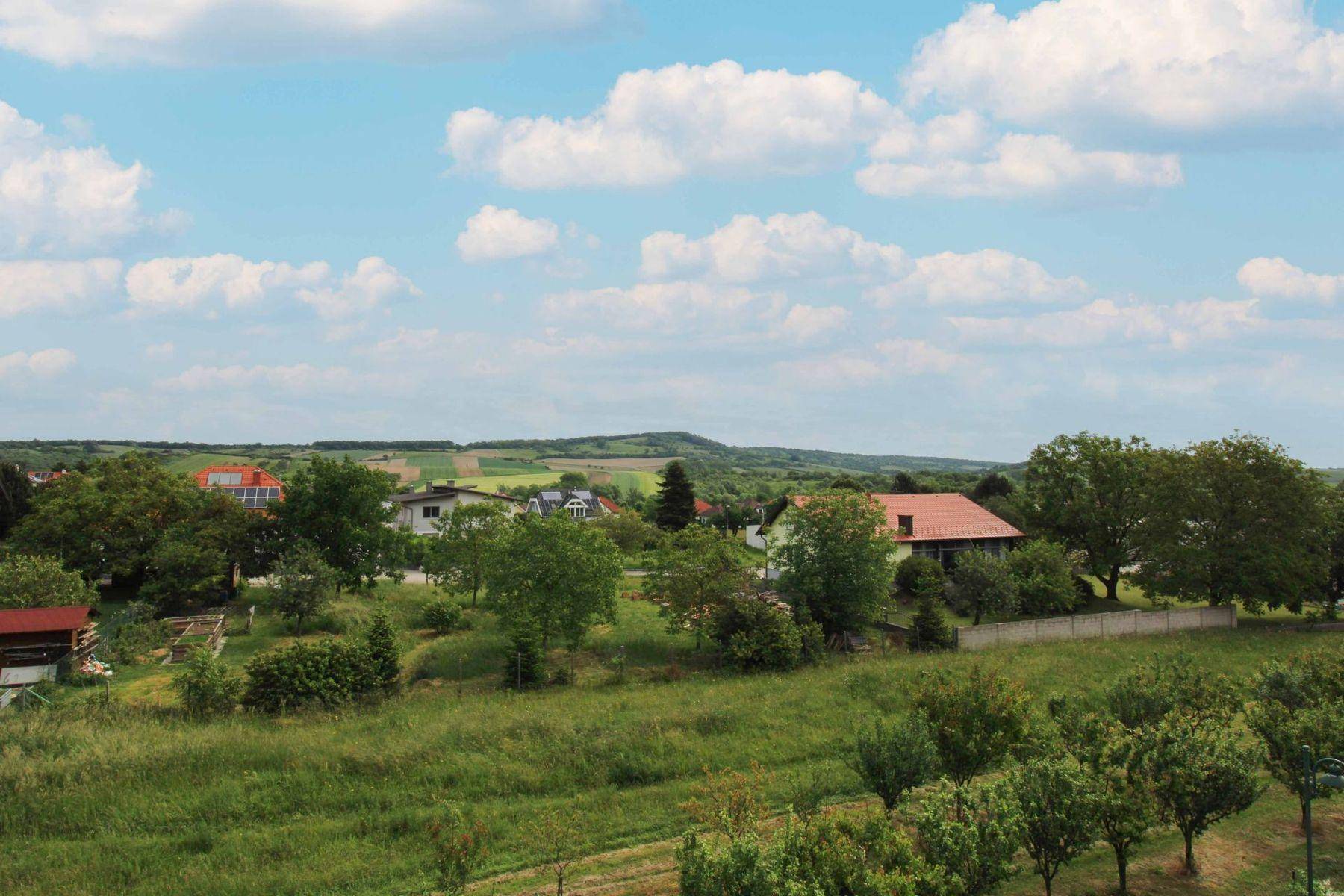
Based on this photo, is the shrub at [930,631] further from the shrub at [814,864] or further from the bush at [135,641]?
the bush at [135,641]

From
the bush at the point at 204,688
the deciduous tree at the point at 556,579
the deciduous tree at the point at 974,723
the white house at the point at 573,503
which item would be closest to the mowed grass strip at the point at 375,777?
the bush at the point at 204,688

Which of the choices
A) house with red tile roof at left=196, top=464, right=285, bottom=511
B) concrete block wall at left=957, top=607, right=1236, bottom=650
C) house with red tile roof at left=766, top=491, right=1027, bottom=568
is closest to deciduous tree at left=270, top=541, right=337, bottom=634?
house with red tile roof at left=766, top=491, right=1027, bottom=568

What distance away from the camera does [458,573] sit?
130 ft

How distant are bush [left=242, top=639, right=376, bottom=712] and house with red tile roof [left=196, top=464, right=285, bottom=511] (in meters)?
41.6

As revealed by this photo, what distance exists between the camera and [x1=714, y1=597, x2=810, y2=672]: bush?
27062mm

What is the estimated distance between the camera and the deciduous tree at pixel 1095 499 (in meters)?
40.6

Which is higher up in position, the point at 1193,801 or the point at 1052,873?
the point at 1193,801

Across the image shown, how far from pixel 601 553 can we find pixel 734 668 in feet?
19.5

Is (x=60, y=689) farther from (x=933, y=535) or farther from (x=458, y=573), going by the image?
(x=933, y=535)

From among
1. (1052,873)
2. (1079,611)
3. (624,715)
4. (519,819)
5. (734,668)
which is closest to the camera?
(1052,873)

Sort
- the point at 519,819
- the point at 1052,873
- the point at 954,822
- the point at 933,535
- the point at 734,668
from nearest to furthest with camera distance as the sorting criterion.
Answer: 1. the point at 954,822
2. the point at 1052,873
3. the point at 519,819
4. the point at 734,668
5. the point at 933,535

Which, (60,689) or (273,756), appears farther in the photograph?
(60,689)

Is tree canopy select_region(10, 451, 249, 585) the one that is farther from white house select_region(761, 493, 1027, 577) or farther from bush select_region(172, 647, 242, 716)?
white house select_region(761, 493, 1027, 577)

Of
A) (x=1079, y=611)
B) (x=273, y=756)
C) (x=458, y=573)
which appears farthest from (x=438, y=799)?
(x=1079, y=611)
